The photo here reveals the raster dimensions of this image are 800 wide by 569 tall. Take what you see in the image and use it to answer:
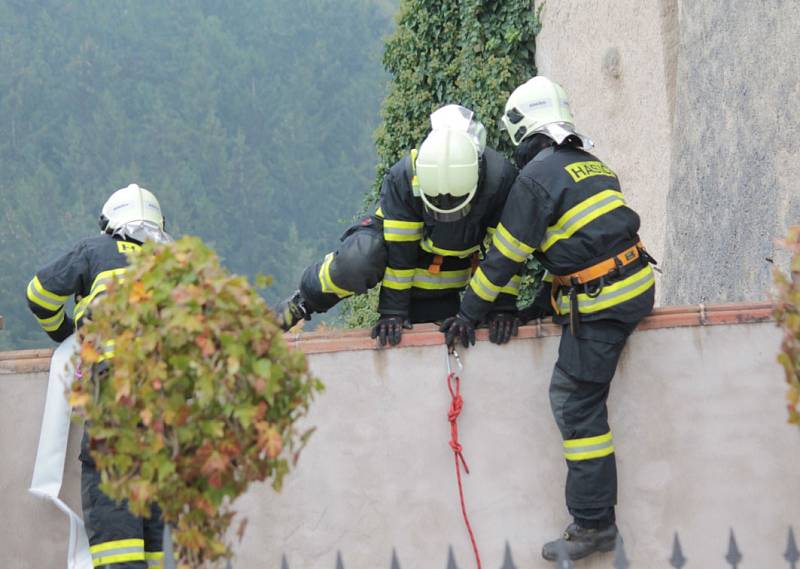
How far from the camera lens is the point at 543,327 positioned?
5.34 metres

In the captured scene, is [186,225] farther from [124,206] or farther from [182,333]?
[182,333]

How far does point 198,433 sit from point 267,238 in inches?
777

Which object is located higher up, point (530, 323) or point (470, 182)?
point (470, 182)

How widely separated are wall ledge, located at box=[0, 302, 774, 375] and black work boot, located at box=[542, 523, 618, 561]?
2.64ft

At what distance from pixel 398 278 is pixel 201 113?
19774 mm

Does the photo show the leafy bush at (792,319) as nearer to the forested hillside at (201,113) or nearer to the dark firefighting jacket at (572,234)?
the dark firefighting jacket at (572,234)

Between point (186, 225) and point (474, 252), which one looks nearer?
point (474, 252)

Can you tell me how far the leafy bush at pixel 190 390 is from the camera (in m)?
3.57

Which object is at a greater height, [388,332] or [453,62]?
[453,62]

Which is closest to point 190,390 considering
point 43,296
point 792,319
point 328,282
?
point 792,319

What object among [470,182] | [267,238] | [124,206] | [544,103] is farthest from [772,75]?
[267,238]

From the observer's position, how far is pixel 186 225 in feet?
76.9

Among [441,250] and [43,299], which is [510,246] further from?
[43,299]

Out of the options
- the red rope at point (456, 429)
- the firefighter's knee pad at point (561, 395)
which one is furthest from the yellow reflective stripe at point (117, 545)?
the firefighter's knee pad at point (561, 395)
